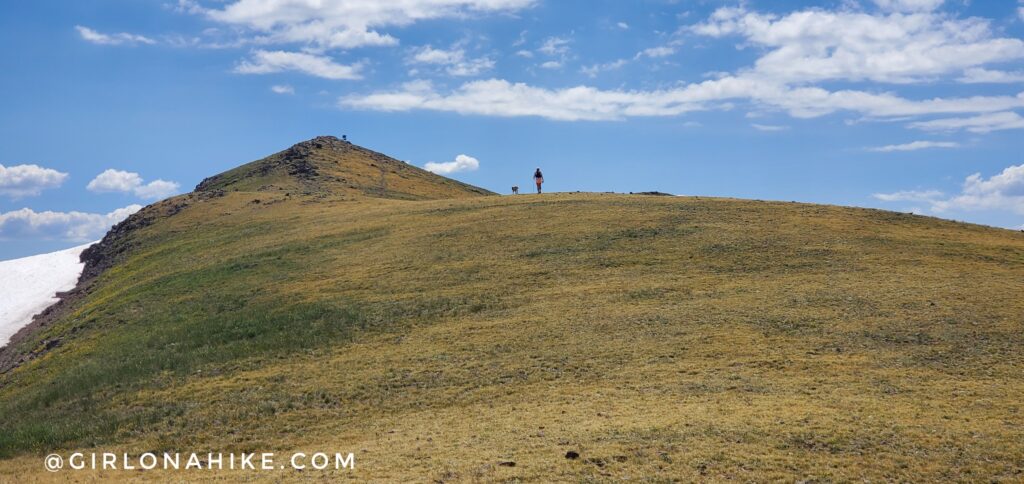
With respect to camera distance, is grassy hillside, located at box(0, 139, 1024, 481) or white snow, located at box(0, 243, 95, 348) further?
white snow, located at box(0, 243, 95, 348)

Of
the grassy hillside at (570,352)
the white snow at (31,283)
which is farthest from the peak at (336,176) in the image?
the grassy hillside at (570,352)

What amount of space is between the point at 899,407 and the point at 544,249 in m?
28.6

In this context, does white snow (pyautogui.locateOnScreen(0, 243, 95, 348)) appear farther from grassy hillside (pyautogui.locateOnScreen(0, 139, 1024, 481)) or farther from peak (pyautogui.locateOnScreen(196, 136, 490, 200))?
peak (pyautogui.locateOnScreen(196, 136, 490, 200))

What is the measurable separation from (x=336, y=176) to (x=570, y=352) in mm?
75235

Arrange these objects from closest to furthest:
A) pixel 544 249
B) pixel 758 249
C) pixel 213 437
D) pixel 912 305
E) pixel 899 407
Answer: pixel 899 407, pixel 213 437, pixel 912 305, pixel 758 249, pixel 544 249

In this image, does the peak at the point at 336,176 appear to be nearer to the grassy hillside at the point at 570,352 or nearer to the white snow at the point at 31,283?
the white snow at the point at 31,283

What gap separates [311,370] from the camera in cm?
3238

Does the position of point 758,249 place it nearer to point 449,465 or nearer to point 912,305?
point 912,305

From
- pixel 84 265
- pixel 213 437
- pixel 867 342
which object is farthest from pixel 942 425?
pixel 84 265

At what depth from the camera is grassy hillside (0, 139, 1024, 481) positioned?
2112 cm

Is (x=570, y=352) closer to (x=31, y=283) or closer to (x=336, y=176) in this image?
(x=31, y=283)

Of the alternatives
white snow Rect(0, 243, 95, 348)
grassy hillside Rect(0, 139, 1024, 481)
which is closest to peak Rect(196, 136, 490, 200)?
white snow Rect(0, 243, 95, 348)

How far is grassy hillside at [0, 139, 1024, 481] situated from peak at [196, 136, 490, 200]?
1399 inches

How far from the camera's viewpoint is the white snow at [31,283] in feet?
195
